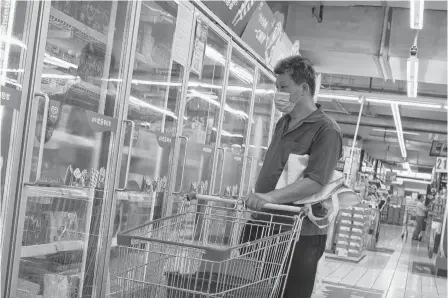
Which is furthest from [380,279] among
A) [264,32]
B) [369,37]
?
[264,32]

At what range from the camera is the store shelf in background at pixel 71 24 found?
3.48 m

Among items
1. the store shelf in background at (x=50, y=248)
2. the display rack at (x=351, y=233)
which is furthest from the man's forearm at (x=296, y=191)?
the display rack at (x=351, y=233)

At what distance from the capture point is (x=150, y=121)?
177 inches

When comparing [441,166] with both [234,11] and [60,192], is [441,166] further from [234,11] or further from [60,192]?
[60,192]

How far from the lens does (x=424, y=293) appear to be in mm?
8922

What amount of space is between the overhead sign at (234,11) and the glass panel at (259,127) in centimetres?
91

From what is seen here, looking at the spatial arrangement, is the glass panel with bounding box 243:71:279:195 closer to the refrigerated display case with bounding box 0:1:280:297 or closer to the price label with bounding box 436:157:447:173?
the refrigerated display case with bounding box 0:1:280:297

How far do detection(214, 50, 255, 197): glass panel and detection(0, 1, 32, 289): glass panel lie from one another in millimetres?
3160

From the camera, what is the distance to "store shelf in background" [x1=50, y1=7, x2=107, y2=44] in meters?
3.48

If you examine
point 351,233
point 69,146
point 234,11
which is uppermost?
point 234,11

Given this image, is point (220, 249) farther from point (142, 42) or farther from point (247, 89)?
point (247, 89)

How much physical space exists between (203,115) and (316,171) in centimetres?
280

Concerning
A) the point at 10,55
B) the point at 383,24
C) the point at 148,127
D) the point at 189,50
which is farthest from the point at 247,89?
the point at 10,55

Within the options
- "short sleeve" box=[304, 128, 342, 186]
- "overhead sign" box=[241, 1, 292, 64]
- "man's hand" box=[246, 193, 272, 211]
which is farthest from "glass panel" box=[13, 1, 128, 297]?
"overhead sign" box=[241, 1, 292, 64]
